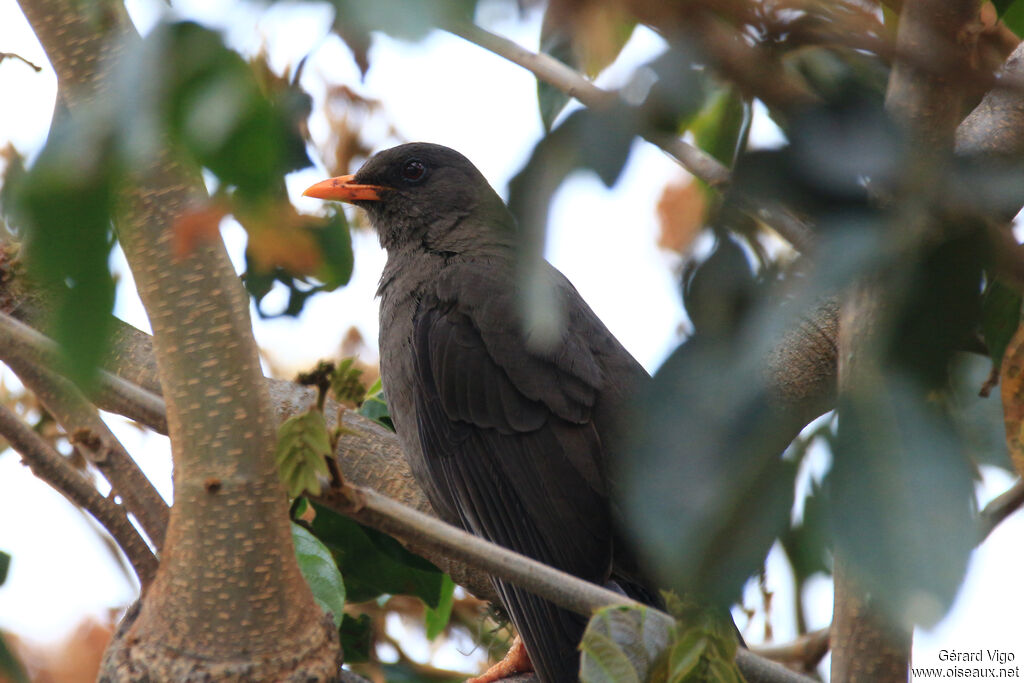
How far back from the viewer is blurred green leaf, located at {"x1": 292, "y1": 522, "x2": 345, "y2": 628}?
2654mm

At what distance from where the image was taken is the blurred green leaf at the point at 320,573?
2.65 metres

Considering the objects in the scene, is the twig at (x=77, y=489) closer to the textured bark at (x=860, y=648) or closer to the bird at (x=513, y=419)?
the bird at (x=513, y=419)

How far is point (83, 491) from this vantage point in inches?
87.0

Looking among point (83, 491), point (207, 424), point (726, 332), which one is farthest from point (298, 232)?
point (83, 491)

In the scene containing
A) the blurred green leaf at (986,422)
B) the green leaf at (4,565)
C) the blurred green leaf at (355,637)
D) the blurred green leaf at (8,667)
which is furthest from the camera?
the blurred green leaf at (355,637)

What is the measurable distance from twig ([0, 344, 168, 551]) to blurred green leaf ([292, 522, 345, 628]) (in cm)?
45

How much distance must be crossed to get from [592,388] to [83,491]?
1893mm

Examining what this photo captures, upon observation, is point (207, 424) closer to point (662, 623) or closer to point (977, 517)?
point (662, 623)

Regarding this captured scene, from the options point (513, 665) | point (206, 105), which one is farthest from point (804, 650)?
point (206, 105)

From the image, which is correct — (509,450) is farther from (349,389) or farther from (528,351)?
(349,389)

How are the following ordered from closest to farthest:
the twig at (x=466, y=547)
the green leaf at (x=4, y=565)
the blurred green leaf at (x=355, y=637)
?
the twig at (x=466, y=547) < the green leaf at (x=4, y=565) < the blurred green leaf at (x=355, y=637)

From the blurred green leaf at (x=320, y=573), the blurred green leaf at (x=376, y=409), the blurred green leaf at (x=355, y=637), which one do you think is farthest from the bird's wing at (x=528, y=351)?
the blurred green leaf at (x=320, y=573)

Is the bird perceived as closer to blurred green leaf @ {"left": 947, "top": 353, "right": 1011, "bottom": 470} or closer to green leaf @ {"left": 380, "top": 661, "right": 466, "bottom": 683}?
green leaf @ {"left": 380, "top": 661, "right": 466, "bottom": 683}

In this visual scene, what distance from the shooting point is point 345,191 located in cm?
444
